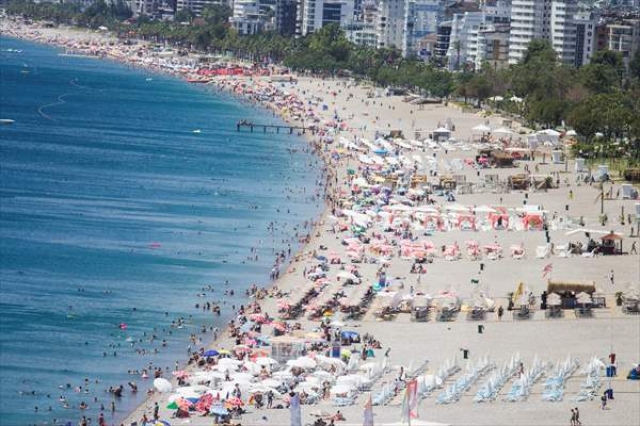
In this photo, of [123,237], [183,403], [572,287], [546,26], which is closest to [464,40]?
[546,26]

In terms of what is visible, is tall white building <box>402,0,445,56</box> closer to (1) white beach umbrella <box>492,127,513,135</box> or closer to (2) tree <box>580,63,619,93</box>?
(2) tree <box>580,63,619,93</box>

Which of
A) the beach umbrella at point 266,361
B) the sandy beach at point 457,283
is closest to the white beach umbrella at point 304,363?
the sandy beach at point 457,283

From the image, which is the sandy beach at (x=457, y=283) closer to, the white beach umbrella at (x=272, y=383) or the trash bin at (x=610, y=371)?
the trash bin at (x=610, y=371)

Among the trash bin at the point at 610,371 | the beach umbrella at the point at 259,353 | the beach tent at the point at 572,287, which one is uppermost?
A: the beach tent at the point at 572,287

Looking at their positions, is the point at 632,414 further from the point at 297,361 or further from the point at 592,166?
the point at 592,166

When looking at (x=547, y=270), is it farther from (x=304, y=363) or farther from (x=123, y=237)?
(x=123, y=237)

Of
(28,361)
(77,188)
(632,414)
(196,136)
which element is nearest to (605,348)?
(632,414)
